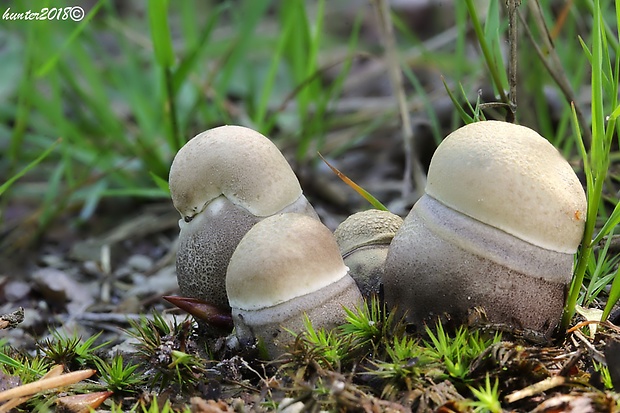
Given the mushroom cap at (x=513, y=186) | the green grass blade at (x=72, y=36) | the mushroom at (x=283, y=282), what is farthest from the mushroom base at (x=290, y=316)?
the green grass blade at (x=72, y=36)

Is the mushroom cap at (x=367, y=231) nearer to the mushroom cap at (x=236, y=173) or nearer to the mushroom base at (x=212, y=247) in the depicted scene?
the mushroom cap at (x=236, y=173)

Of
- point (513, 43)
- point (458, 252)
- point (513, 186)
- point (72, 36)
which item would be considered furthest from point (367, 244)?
point (72, 36)

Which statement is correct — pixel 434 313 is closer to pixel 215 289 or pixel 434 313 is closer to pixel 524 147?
pixel 524 147

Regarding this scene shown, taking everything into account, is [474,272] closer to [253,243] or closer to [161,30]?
[253,243]

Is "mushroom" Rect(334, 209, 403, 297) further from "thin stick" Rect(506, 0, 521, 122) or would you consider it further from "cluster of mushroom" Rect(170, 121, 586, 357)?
"thin stick" Rect(506, 0, 521, 122)

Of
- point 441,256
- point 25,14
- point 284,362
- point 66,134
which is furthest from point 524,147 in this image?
point 66,134

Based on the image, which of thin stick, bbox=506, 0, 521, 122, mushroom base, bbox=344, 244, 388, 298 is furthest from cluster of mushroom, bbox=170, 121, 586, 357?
thin stick, bbox=506, 0, 521, 122
